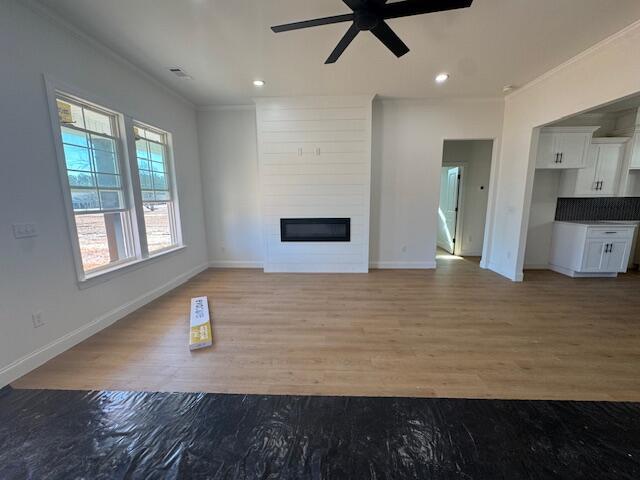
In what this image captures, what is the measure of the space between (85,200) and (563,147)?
6.45 metres

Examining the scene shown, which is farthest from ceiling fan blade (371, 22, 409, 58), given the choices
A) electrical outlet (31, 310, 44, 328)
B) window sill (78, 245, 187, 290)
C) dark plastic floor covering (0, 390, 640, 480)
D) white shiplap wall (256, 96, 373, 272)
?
electrical outlet (31, 310, 44, 328)

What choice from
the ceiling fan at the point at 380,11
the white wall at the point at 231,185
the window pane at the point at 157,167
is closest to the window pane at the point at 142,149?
the window pane at the point at 157,167

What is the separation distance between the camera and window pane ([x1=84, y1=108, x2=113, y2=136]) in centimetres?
265

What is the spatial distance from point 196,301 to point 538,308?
13.8ft

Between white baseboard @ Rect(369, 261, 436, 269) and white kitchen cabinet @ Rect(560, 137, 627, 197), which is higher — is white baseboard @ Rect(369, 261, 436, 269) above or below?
below

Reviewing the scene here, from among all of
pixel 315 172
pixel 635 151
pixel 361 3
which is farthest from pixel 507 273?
pixel 361 3

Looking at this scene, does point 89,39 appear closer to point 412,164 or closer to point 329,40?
point 329,40

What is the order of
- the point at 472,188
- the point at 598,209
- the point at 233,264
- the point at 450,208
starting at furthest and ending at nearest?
the point at 450,208, the point at 472,188, the point at 233,264, the point at 598,209

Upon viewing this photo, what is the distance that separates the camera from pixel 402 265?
15.7ft

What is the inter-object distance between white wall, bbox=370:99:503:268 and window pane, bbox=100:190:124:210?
372cm

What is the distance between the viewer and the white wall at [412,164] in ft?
14.2

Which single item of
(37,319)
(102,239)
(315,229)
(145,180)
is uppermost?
(145,180)

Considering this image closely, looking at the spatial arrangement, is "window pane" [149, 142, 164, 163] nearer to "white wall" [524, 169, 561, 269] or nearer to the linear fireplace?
the linear fireplace

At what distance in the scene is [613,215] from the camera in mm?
4465
